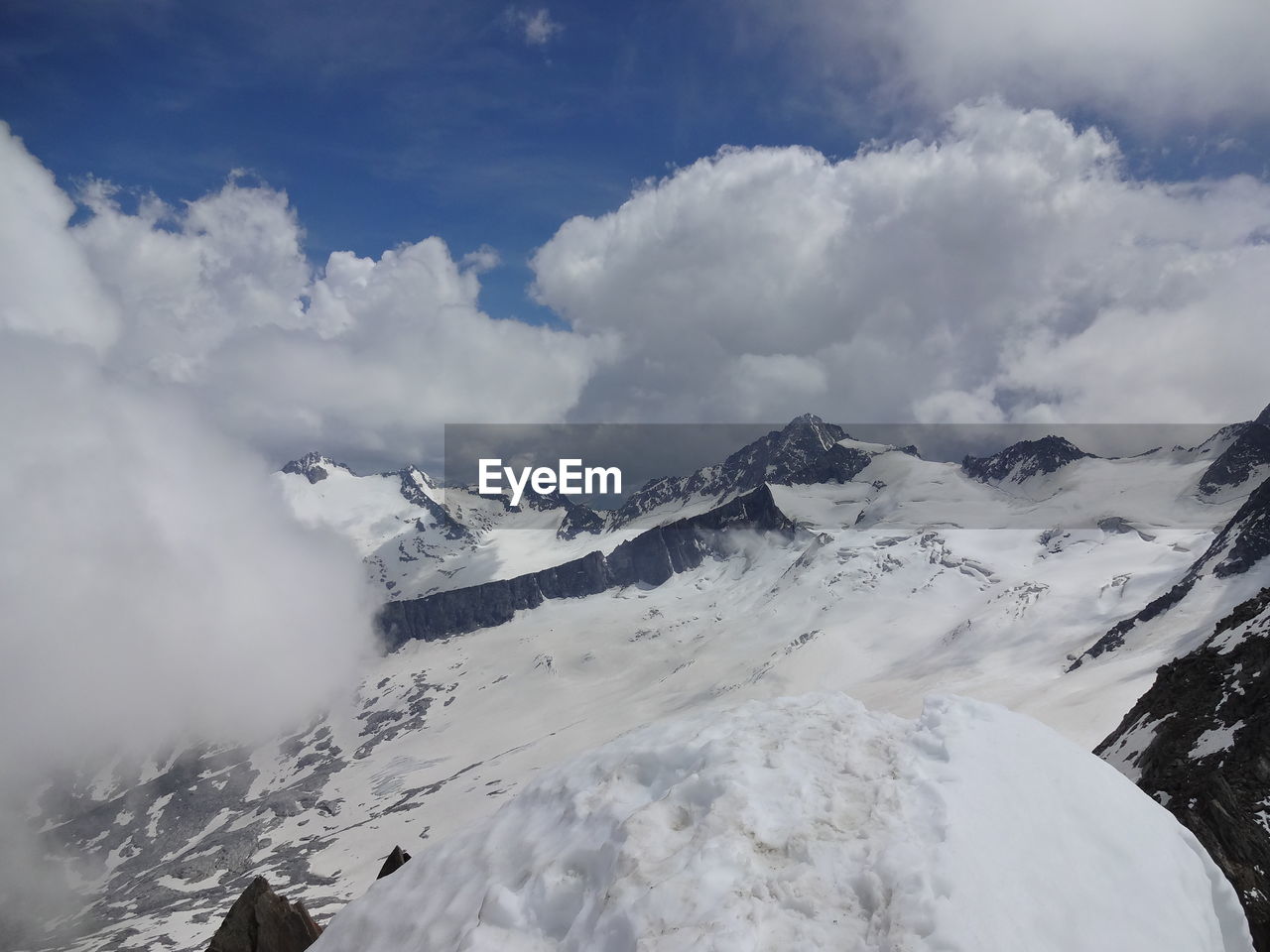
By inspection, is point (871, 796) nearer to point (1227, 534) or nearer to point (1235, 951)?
point (1235, 951)

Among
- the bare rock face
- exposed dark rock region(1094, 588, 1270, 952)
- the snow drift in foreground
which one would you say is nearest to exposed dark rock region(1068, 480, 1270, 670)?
exposed dark rock region(1094, 588, 1270, 952)

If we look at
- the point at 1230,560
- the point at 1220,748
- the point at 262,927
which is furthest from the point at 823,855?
the point at 1230,560

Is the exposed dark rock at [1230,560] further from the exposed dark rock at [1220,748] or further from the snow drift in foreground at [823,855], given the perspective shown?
the snow drift in foreground at [823,855]

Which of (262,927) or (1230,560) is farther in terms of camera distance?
(1230,560)

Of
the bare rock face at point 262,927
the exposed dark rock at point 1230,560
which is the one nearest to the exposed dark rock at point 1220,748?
the bare rock face at point 262,927

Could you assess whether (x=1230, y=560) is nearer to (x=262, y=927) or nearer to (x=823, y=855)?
(x=823, y=855)

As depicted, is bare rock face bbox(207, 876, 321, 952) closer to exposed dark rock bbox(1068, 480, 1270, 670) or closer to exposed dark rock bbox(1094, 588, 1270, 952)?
exposed dark rock bbox(1094, 588, 1270, 952)

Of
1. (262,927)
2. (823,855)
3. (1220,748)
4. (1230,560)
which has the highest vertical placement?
(823,855)
